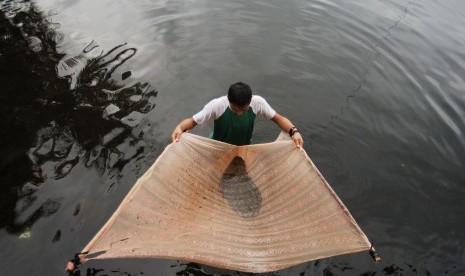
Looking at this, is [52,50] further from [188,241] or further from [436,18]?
[436,18]

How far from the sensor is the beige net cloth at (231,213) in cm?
286

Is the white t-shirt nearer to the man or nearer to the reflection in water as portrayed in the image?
the man

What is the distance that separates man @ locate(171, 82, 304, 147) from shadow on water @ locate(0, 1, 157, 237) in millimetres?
1660

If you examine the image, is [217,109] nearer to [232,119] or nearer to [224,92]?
[232,119]

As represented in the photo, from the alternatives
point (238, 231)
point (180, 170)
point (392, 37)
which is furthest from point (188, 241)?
point (392, 37)

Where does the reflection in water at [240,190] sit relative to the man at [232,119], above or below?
below

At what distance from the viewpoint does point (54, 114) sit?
5.74 m

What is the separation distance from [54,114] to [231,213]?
3.66 metres

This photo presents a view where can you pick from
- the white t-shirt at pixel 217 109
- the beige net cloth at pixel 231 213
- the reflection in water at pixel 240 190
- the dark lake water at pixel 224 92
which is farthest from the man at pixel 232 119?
the dark lake water at pixel 224 92

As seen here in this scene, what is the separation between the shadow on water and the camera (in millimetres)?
4621

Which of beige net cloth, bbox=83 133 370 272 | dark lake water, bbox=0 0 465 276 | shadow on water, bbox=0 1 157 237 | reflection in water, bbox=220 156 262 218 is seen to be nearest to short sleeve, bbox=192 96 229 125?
beige net cloth, bbox=83 133 370 272

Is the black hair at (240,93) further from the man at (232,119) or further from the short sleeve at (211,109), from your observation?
the short sleeve at (211,109)

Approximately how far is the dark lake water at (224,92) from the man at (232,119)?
148 cm

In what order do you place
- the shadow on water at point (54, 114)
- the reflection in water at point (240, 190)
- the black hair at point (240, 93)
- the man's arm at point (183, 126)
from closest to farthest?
the black hair at point (240, 93)
the man's arm at point (183, 126)
the reflection in water at point (240, 190)
the shadow on water at point (54, 114)
